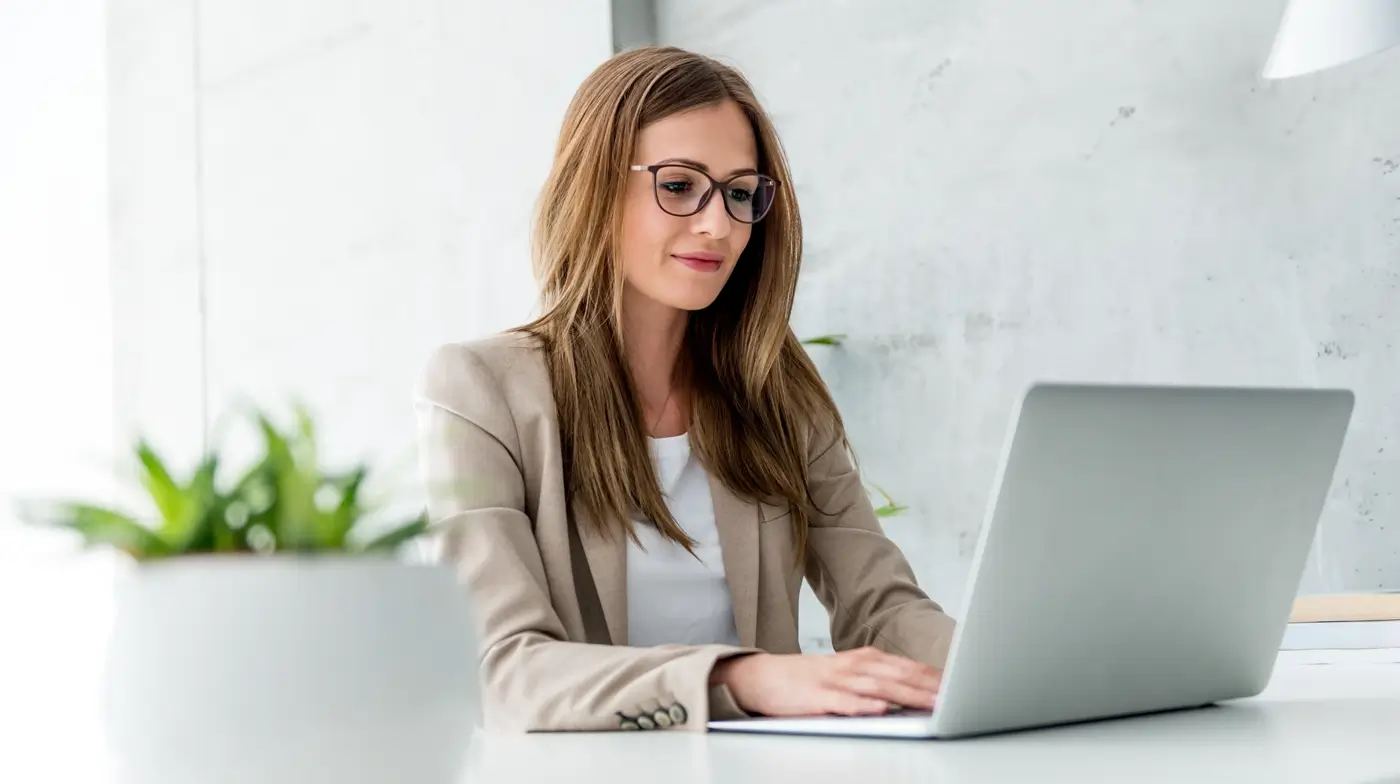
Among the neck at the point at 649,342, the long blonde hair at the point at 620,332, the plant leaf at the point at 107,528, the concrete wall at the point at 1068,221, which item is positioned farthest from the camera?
the concrete wall at the point at 1068,221

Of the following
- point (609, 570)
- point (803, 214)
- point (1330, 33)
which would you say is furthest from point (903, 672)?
point (803, 214)

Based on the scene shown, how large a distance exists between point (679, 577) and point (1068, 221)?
46.8 inches

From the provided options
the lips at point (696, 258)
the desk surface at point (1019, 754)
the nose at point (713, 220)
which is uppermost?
the nose at point (713, 220)

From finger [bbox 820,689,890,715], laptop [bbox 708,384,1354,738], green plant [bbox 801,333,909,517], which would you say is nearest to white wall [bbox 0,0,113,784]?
green plant [bbox 801,333,909,517]

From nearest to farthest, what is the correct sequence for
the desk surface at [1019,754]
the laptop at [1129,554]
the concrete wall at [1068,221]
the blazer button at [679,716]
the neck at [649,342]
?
the desk surface at [1019,754] → the laptop at [1129,554] → the blazer button at [679,716] → the neck at [649,342] → the concrete wall at [1068,221]

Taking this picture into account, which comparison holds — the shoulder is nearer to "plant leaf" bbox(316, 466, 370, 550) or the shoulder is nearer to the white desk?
the white desk

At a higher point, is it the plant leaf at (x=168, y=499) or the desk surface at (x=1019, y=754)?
the plant leaf at (x=168, y=499)

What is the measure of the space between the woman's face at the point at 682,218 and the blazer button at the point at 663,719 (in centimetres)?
81

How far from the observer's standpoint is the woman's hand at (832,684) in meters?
1.16

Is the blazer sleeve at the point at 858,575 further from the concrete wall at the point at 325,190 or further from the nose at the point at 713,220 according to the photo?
the concrete wall at the point at 325,190

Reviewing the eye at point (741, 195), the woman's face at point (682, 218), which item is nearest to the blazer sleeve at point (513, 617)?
the woman's face at point (682, 218)

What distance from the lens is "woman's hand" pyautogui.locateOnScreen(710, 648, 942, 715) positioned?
1.16m

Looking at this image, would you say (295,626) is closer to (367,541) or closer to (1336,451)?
(367,541)

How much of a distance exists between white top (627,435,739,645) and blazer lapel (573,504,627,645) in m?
0.06
